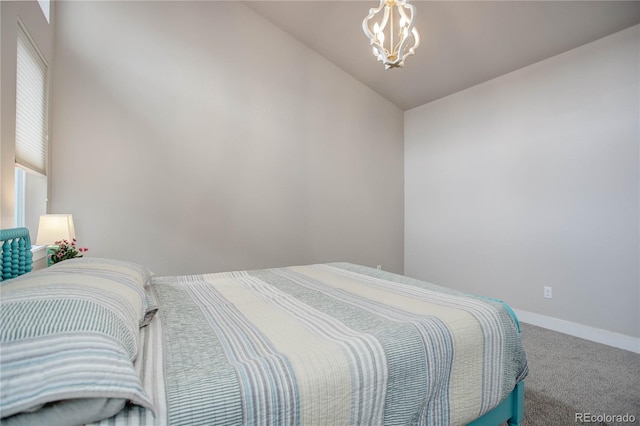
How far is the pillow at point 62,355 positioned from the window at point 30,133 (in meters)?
1.65

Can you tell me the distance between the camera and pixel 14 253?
4.61 ft

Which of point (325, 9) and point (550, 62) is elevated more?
point (325, 9)

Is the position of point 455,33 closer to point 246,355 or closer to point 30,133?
point 246,355

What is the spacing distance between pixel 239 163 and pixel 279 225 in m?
0.78

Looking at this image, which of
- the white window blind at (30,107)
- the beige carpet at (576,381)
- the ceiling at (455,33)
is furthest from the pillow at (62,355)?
the ceiling at (455,33)

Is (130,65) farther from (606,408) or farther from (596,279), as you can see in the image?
(596,279)

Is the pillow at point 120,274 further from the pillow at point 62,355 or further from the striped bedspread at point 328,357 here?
the pillow at point 62,355

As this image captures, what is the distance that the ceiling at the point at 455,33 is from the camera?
243 cm

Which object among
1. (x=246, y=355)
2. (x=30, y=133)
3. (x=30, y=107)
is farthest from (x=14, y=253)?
(x=246, y=355)

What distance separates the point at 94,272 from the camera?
1148mm

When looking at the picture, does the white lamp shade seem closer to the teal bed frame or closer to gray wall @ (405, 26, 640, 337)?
the teal bed frame

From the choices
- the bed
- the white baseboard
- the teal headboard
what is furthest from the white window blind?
the white baseboard

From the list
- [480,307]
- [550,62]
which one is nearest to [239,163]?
[480,307]

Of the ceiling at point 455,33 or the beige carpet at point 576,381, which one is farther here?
the ceiling at point 455,33
